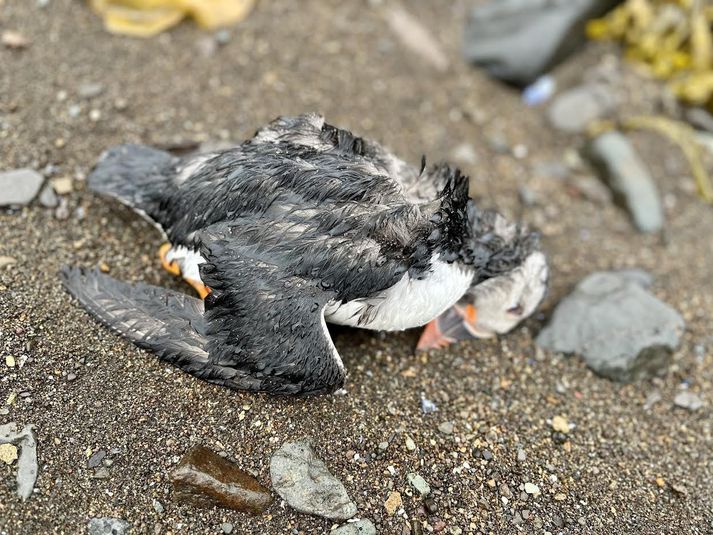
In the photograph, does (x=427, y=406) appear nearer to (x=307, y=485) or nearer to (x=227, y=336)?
(x=307, y=485)

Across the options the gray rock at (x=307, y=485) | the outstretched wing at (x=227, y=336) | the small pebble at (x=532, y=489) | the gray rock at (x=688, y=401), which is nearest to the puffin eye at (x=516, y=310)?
the small pebble at (x=532, y=489)

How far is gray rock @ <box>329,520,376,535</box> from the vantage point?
A: 2.76 metres

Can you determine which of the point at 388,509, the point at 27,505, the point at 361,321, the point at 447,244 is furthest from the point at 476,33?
the point at 27,505

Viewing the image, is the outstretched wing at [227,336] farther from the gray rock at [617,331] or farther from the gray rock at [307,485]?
the gray rock at [617,331]

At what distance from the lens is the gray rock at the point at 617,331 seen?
3.68m

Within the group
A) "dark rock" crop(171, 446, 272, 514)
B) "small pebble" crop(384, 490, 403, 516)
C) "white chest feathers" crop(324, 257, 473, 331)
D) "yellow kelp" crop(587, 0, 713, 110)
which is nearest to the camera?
"dark rock" crop(171, 446, 272, 514)

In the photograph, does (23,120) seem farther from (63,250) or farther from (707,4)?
(707,4)

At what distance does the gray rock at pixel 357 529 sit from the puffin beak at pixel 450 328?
1.02m

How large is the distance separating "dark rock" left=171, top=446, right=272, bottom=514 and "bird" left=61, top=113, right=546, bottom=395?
38 centimetres

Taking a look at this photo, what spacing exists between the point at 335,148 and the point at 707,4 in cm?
404

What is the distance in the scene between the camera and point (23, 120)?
3.87m

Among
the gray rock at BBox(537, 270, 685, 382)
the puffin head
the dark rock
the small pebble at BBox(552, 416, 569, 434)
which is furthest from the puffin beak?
the dark rock

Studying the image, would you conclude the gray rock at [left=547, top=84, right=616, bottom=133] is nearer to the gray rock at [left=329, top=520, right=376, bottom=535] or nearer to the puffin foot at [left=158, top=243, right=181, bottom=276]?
the puffin foot at [left=158, top=243, right=181, bottom=276]

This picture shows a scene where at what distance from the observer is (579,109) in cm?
498
